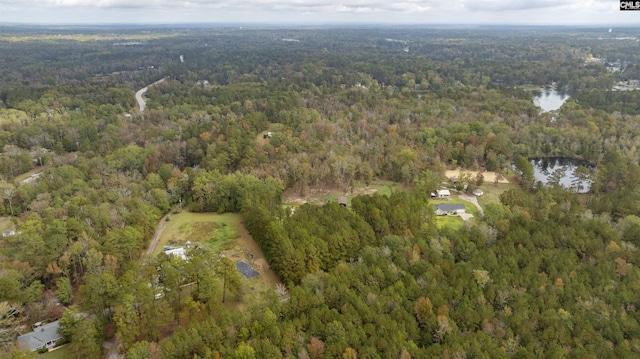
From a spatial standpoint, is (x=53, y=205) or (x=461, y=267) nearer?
(x=461, y=267)

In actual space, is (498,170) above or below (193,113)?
below

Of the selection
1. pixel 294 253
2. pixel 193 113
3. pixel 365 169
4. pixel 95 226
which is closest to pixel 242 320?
pixel 294 253

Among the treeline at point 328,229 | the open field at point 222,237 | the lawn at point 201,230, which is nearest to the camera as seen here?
the treeline at point 328,229

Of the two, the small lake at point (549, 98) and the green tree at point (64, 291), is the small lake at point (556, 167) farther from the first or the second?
the green tree at point (64, 291)

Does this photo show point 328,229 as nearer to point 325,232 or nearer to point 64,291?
point 325,232

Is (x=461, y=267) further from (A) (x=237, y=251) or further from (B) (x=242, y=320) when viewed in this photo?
(A) (x=237, y=251)

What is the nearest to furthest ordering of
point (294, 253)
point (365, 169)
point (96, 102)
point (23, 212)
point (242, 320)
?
point (242, 320) → point (294, 253) → point (23, 212) → point (365, 169) → point (96, 102)

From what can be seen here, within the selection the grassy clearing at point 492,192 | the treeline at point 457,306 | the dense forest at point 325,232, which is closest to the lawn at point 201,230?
the dense forest at point 325,232
